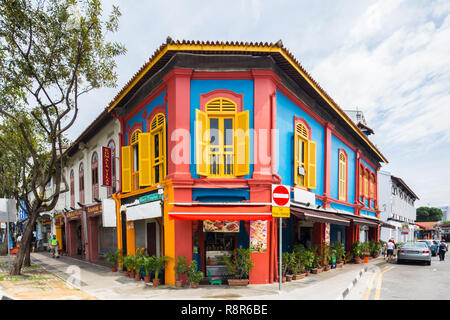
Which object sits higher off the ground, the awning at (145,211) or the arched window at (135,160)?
the arched window at (135,160)

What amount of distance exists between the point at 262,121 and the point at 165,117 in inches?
133

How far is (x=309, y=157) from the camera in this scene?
12750 mm

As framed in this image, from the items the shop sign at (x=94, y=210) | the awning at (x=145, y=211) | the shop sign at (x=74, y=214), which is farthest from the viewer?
the shop sign at (x=74, y=214)

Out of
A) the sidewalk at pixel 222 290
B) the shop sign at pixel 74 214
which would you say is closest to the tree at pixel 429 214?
the sidewalk at pixel 222 290

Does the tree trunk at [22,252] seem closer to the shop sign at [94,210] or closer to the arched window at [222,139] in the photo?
the shop sign at [94,210]

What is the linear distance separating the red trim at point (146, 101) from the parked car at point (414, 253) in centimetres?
1566

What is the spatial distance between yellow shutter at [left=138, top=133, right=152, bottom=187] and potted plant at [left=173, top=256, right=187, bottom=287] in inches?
131

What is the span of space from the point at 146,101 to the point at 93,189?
8.15m

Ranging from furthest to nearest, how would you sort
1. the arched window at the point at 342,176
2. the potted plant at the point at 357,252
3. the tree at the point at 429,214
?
the tree at the point at 429,214
the arched window at the point at 342,176
the potted plant at the point at 357,252

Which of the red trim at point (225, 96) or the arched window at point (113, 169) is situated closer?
the red trim at point (225, 96)

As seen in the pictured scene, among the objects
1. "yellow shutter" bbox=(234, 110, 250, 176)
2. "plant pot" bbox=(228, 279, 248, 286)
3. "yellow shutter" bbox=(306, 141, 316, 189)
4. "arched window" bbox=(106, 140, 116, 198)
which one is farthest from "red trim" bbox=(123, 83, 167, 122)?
"plant pot" bbox=(228, 279, 248, 286)

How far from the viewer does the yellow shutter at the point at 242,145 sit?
9828 millimetres

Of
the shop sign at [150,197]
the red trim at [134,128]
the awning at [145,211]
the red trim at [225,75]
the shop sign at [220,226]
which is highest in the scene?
the red trim at [225,75]
